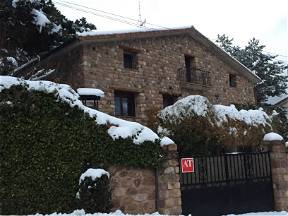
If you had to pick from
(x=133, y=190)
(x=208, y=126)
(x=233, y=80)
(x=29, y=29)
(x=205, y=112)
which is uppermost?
(x=29, y=29)

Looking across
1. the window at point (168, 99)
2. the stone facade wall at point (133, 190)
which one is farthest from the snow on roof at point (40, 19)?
the stone facade wall at point (133, 190)

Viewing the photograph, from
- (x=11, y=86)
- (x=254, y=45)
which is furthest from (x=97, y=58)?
(x=254, y=45)

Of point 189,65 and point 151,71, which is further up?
point 189,65

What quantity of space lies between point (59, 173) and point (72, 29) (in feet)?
44.1

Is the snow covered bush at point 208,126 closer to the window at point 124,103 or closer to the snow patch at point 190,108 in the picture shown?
the snow patch at point 190,108

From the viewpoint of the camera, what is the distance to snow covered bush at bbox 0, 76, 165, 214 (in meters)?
7.92

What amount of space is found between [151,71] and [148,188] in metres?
9.64

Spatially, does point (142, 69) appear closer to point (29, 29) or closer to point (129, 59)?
point (129, 59)

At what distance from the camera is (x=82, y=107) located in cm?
905

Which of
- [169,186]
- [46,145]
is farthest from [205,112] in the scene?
[46,145]

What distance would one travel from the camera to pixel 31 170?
810 centimetres

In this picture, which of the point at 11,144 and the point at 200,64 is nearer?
the point at 11,144

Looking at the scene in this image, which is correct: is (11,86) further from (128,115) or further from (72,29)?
(72,29)

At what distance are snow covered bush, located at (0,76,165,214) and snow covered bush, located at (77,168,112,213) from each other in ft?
0.54
